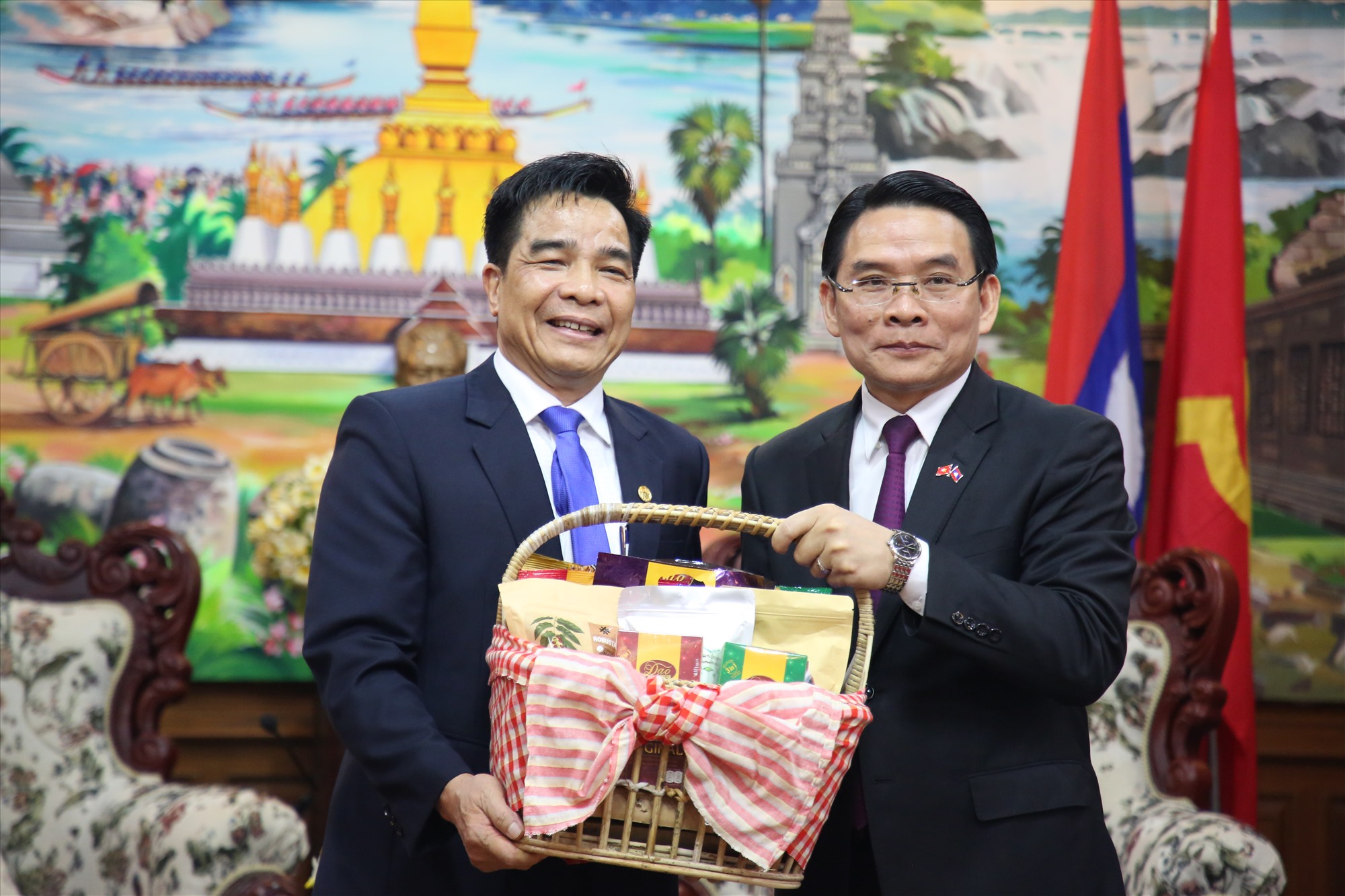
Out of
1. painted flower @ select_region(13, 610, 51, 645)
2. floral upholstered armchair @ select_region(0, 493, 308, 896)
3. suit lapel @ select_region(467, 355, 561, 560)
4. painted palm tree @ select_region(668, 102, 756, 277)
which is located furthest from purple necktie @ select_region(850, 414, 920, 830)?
painted flower @ select_region(13, 610, 51, 645)

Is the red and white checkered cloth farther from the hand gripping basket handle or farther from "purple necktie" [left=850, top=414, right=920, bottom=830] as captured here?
"purple necktie" [left=850, top=414, right=920, bottom=830]

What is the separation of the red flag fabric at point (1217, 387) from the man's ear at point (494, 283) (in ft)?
7.06

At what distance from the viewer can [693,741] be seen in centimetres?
117

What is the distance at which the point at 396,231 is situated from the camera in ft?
10.6

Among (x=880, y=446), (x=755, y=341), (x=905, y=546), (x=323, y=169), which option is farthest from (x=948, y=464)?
(x=323, y=169)

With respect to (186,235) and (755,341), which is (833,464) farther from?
(186,235)

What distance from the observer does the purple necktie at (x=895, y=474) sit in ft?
5.09

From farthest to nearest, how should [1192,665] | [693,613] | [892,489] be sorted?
[1192,665] → [892,489] → [693,613]

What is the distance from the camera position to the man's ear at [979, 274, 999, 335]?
1644 millimetres

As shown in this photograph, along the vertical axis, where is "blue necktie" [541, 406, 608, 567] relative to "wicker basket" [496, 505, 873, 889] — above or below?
above

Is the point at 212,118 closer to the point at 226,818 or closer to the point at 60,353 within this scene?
the point at 60,353

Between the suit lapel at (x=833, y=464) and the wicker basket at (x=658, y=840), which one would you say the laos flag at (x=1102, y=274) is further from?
the wicker basket at (x=658, y=840)

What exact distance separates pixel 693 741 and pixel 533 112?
248 centimetres

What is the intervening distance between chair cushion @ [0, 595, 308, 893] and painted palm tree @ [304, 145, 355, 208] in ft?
4.07
